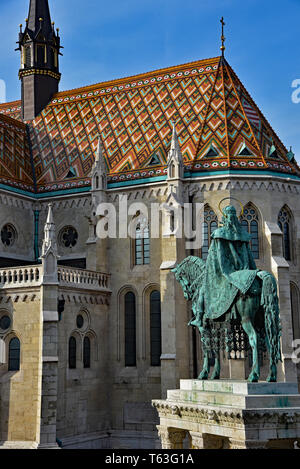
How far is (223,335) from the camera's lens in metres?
17.0

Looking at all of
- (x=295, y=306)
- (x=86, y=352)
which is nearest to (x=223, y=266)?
(x=86, y=352)

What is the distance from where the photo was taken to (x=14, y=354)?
28266 millimetres

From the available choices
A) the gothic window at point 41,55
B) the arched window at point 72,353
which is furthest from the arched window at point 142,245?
the gothic window at point 41,55

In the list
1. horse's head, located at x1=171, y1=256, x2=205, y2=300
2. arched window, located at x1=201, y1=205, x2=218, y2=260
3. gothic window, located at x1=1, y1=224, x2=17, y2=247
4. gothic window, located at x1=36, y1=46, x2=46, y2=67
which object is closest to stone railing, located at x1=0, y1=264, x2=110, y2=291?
gothic window, located at x1=1, y1=224, x2=17, y2=247

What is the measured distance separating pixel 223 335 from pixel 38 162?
23120mm

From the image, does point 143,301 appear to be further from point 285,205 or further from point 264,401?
point 264,401

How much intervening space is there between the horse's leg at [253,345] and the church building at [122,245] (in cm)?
1275

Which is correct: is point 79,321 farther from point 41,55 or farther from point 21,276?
point 41,55

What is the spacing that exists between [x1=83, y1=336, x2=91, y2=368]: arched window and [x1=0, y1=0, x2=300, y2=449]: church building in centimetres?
5

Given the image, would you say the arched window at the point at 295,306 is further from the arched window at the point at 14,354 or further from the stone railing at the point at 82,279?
the arched window at the point at 14,354

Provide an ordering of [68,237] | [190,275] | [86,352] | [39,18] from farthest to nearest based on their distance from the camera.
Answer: [39,18], [68,237], [86,352], [190,275]

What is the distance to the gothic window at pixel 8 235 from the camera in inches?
1326

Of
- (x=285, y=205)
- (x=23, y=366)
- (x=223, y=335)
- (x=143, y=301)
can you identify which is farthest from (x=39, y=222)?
(x=223, y=335)

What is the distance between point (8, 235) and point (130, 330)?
25.9ft
